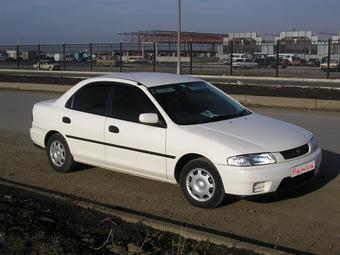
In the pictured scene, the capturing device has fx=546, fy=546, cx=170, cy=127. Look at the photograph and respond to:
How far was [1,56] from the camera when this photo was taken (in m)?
60.2

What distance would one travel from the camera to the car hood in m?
5.85

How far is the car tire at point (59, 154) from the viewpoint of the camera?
25.4ft

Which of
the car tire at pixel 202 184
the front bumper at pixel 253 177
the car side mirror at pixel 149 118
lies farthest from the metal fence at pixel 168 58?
the front bumper at pixel 253 177

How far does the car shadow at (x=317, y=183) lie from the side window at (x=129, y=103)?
171 cm

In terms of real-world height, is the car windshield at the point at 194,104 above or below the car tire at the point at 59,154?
above

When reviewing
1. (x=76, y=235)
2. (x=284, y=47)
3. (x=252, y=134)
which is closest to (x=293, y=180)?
(x=252, y=134)

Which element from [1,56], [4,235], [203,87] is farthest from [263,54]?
[4,235]

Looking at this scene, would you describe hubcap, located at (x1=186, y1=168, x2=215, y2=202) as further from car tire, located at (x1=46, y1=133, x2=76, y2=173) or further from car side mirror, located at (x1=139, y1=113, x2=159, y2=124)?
car tire, located at (x1=46, y1=133, x2=76, y2=173)

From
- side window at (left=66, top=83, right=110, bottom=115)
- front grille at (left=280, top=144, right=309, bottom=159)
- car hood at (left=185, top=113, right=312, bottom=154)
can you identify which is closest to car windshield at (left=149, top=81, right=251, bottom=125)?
car hood at (left=185, top=113, right=312, bottom=154)

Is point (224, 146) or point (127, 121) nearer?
point (224, 146)

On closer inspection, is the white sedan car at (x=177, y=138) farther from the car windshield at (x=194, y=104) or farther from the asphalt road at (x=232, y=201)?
the asphalt road at (x=232, y=201)

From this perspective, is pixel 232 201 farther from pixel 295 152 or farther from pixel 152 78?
pixel 152 78

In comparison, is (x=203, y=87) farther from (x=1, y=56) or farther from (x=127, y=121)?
(x=1, y=56)

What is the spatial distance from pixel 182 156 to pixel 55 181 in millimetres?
2162
